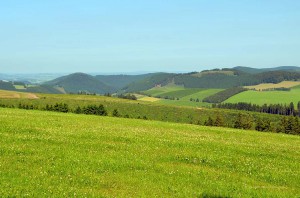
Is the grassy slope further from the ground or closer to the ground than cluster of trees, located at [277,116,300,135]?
further from the ground

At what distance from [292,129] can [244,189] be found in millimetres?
88117

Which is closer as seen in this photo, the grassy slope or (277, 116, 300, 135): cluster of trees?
the grassy slope

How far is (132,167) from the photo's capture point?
1827 cm

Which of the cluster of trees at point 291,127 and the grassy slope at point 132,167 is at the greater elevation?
the grassy slope at point 132,167

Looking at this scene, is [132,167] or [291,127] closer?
[132,167]

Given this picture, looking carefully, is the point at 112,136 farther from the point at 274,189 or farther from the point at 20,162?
the point at 274,189

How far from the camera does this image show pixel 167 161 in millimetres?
20641

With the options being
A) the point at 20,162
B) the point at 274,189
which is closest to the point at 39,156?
the point at 20,162

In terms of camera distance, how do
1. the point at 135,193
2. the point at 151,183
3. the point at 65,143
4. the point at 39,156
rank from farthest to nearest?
1. the point at 65,143
2. the point at 39,156
3. the point at 151,183
4. the point at 135,193

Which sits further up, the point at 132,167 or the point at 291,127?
the point at 132,167

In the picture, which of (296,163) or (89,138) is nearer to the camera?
(296,163)

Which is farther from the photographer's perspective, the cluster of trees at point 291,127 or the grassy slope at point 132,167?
the cluster of trees at point 291,127

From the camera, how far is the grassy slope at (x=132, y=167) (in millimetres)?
14711

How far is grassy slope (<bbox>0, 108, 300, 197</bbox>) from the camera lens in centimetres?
1471
